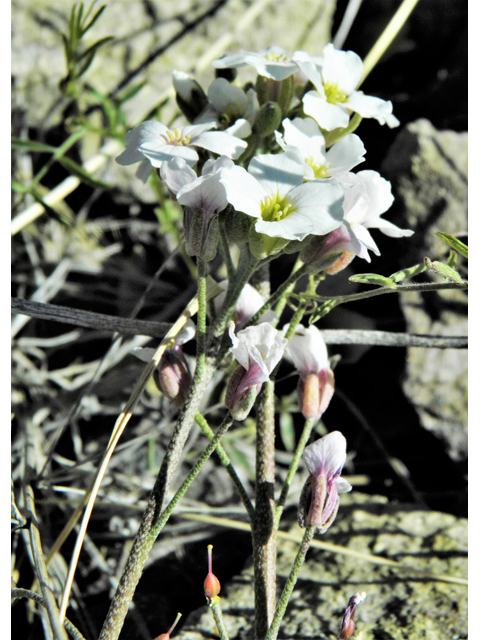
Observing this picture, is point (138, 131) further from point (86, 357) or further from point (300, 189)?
point (86, 357)

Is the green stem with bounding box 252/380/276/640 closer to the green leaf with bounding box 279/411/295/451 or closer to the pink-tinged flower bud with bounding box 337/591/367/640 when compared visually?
the pink-tinged flower bud with bounding box 337/591/367/640

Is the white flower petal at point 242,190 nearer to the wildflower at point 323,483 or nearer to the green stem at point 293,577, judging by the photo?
the wildflower at point 323,483

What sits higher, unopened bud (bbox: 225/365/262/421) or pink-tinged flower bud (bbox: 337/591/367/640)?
unopened bud (bbox: 225/365/262/421)

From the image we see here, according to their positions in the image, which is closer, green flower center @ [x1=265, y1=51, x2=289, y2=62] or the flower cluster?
the flower cluster

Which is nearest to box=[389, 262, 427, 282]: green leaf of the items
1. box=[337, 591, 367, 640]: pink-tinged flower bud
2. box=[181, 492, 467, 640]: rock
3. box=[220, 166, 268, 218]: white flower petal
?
box=[220, 166, 268, 218]: white flower petal

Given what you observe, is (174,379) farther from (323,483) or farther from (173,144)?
(173,144)

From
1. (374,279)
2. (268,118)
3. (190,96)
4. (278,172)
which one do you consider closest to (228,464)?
(374,279)
